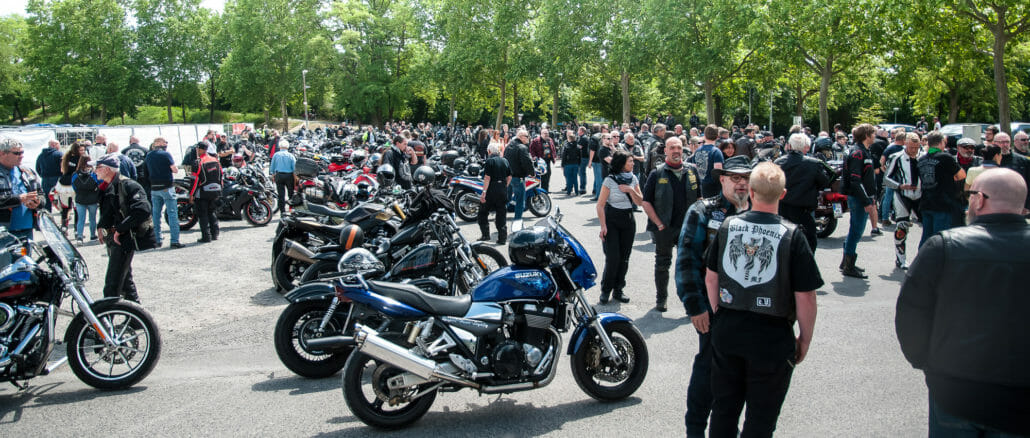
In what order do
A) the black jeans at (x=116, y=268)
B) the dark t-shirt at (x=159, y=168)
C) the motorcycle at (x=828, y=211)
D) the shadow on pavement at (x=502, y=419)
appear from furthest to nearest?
1. the motorcycle at (x=828, y=211)
2. the dark t-shirt at (x=159, y=168)
3. the black jeans at (x=116, y=268)
4. the shadow on pavement at (x=502, y=419)

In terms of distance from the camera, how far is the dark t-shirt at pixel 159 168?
1077 centimetres

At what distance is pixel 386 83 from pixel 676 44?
32648 millimetres

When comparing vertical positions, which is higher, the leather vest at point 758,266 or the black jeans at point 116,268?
the leather vest at point 758,266

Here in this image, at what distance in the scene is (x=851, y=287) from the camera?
7.94 metres

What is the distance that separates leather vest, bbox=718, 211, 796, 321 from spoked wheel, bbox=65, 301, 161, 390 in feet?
14.0

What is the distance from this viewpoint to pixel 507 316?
14.4ft

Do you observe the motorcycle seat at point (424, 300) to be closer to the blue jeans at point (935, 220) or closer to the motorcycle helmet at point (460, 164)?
the blue jeans at point (935, 220)

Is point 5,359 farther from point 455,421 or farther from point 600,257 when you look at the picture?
point 600,257

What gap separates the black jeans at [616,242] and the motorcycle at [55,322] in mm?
4202

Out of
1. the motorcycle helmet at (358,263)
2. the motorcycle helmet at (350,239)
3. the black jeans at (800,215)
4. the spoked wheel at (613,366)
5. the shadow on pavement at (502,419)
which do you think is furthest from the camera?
the black jeans at (800,215)

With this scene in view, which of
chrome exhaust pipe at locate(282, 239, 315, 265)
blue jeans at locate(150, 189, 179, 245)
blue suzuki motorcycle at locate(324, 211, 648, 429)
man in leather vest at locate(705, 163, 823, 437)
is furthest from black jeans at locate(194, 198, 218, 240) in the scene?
man in leather vest at locate(705, 163, 823, 437)

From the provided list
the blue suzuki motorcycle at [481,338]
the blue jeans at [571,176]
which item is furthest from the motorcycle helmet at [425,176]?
the blue jeans at [571,176]

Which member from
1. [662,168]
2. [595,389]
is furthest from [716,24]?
[595,389]

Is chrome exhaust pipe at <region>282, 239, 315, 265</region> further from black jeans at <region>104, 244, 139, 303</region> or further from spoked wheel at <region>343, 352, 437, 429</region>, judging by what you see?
spoked wheel at <region>343, 352, 437, 429</region>
